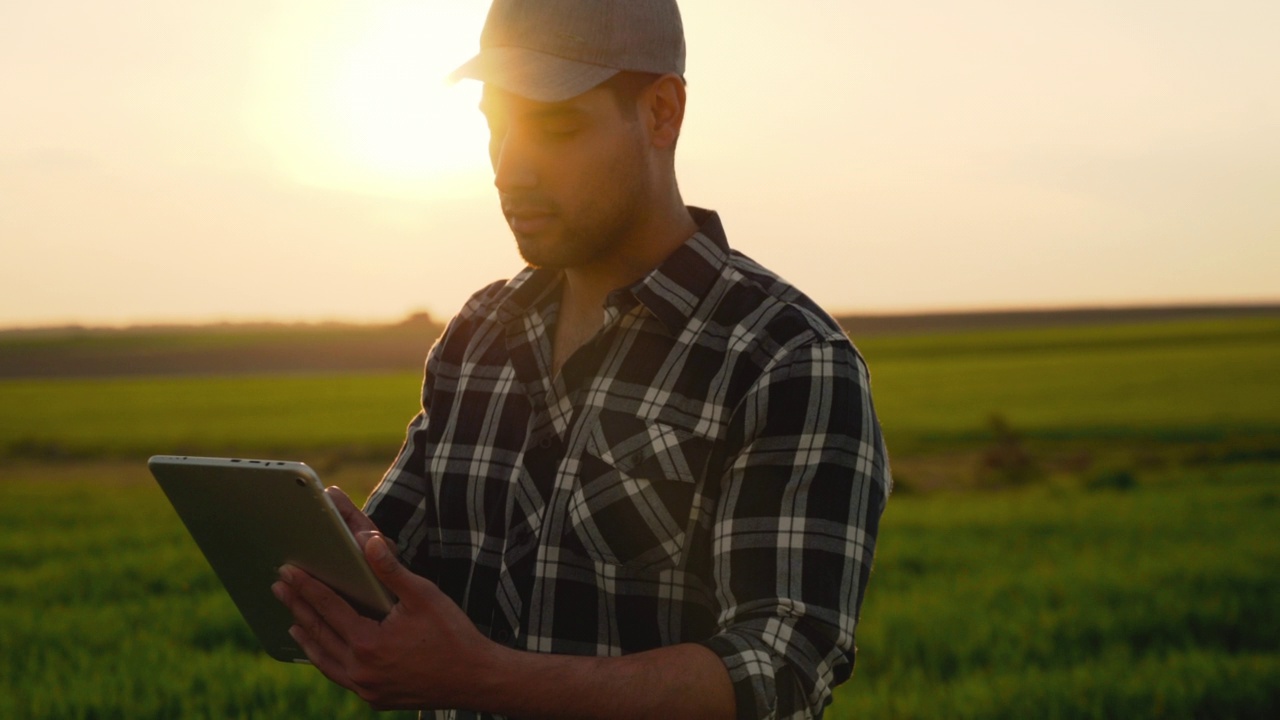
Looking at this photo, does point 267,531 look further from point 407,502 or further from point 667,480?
point 667,480

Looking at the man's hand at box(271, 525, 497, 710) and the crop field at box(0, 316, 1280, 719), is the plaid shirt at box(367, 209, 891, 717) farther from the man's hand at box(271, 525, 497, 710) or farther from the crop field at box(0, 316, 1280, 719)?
the crop field at box(0, 316, 1280, 719)

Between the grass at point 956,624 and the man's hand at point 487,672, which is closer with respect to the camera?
the man's hand at point 487,672

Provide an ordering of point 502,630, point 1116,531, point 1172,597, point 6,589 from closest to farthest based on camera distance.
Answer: point 502,630
point 1172,597
point 6,589
point 1116,531

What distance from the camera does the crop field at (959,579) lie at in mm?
5672

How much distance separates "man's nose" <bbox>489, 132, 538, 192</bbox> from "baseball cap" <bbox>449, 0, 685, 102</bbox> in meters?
0.11

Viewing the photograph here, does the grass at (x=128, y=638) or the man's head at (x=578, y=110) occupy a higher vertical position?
the man's head at (x=578, y=110)

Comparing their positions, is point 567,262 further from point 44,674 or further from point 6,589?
point 6,589

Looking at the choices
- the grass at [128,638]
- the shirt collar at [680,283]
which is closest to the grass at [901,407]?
the grass at [128,638]

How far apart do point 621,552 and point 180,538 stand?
1111 cm

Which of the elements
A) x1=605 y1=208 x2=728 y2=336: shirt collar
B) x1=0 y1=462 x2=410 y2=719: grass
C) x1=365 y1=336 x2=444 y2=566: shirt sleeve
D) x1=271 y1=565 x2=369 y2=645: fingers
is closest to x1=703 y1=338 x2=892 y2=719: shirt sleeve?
x1=605 y1=208 x2=728 y2=336: shirt collar

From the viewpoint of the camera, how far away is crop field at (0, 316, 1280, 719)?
5672 millimetres

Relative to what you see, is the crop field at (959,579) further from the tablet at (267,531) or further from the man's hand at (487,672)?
the man's hand at (487,672)

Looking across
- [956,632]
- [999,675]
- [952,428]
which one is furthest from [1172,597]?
[952,428]

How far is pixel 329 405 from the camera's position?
35.1m
